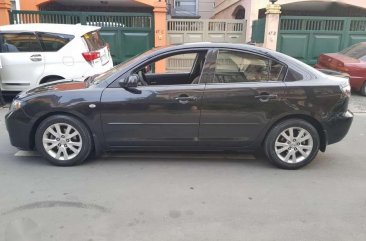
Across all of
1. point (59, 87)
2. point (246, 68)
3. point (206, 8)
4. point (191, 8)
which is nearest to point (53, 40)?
point (59, 87)

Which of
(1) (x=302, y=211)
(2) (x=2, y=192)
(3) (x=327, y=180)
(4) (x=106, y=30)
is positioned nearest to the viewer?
(1) (x=302, y=211)

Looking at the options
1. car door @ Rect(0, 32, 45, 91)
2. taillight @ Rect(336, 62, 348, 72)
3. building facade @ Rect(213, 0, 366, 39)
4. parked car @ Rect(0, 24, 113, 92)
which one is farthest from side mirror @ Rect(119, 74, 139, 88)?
building facade @ Rect(213, 0, 366, 39)

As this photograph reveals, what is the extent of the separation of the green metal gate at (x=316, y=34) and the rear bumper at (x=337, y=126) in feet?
25.0

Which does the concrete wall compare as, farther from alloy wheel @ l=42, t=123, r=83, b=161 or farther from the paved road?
alloy wheel @ l=42, t=123, r=83, b=161

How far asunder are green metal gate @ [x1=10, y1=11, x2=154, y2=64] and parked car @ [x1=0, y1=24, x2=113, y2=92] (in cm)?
371

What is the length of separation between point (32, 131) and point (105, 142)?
92 centimetres

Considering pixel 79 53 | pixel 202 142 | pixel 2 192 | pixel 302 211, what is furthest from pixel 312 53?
pixel 2 192

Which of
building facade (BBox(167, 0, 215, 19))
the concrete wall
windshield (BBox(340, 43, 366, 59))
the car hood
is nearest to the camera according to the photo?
the car hood

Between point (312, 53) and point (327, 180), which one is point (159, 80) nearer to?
point (327, 180)

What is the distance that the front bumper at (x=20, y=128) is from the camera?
448 centimetres

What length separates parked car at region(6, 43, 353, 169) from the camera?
14.5 ft

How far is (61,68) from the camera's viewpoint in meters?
7.46

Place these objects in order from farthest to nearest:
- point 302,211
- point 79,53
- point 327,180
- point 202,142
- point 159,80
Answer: point 79,53
point 159,80
point 202,142
point 327,180
point 302,211

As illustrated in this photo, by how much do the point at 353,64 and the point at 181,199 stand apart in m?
7.20
